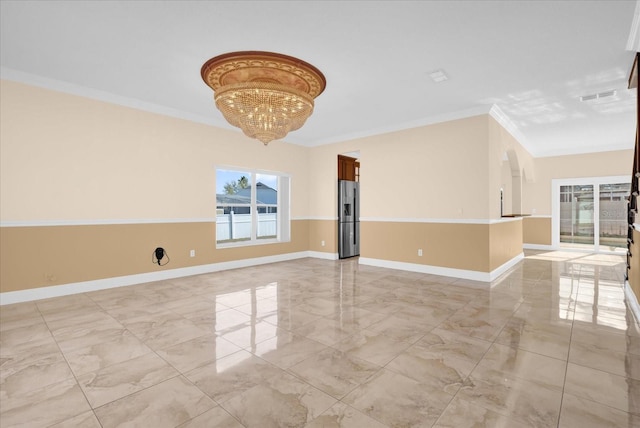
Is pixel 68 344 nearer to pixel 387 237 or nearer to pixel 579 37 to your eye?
pixel 387 237

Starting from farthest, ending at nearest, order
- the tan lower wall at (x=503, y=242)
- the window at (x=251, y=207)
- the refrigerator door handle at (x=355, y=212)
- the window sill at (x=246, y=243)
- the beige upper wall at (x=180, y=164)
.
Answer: the refrigerator door handle at (x=355, y=212) → the window at (x=251, y=207) → the window sill at (x=246, y=243) → the tan lower wall at (x=503, y=242) → the beige upper wall at (x=180, y=164)

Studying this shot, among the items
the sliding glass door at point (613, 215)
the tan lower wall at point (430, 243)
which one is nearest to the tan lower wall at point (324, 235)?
the tan lower wall at point (430, 243)

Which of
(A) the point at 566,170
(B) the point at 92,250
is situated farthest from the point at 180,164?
(A) the point at 566,170

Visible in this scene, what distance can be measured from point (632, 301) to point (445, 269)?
2.35 m

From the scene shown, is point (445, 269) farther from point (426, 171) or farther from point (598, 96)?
point (598, 96)

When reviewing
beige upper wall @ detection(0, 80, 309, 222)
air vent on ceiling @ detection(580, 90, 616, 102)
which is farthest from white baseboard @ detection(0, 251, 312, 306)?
air vent on ceiling @ detection(580, 90, 616, 102)

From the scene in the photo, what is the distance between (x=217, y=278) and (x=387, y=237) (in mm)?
3354

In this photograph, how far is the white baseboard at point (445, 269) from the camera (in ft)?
16.8

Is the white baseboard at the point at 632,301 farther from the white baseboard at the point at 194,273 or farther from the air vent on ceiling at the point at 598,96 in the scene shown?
the air vent on ceiling at the point at 598,96

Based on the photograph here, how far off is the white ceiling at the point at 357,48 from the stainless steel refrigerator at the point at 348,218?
2605 mm

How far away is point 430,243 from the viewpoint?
5695 mm

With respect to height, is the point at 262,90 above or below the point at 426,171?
above

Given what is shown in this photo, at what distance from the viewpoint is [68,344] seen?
272 centimetres

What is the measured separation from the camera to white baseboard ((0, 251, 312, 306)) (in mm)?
3903
